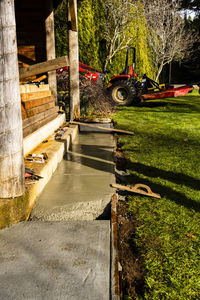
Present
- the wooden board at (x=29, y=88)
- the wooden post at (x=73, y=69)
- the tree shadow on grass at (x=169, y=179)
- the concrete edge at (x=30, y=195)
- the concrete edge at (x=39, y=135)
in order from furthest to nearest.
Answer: the wooden post at (x=73, y=69) < the wooden board at (x=29, y=88) < the concrete edge at (x=39, y=135) < the tree shadow on grass at (x=169, y=179) < the concrete edge at (x=30, y=195)

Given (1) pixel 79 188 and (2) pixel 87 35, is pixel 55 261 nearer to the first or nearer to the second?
(1) pixel 79 188

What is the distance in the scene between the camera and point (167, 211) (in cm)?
257

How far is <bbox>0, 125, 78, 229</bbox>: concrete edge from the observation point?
2195 millimetres

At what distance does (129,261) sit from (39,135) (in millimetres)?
3007

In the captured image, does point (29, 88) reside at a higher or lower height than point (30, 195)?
higher

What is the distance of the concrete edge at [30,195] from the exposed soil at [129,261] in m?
0.81

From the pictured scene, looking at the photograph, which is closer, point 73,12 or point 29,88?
point 29,88

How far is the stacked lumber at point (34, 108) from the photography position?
4.10m

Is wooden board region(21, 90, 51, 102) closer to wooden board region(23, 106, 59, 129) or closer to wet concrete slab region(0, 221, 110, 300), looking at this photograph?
wooden board region(23, 106, 59, 129)

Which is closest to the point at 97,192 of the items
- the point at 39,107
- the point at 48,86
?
the point at 39,107

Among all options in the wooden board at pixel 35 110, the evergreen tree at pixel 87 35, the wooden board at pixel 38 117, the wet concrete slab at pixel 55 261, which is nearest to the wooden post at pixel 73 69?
the wooden board at pixel 38 117

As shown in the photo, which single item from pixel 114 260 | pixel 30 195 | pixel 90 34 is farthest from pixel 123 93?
pixel 114 260

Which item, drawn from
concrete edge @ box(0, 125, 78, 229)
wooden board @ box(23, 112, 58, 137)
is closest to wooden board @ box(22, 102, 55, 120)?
wooden board @ box(23, 112, 58, 137)

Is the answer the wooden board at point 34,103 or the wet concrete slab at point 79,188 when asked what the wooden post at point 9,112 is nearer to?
the wet concrete slab at point 79,188
